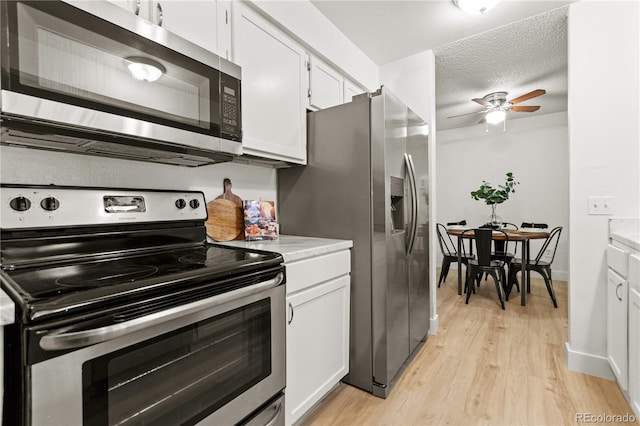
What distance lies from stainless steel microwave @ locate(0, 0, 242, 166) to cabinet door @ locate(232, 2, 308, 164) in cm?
19

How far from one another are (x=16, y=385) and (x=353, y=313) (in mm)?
1470

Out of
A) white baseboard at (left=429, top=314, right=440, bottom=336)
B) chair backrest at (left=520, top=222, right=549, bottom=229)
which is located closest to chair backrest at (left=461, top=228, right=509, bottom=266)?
white baseboard at (left=429, top=314, right=440, bottom=336)

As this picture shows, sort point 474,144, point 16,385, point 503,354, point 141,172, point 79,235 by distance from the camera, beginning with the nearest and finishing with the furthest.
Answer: point 16,385
point 79,235
point 141,172
point 503,354
point 474,144

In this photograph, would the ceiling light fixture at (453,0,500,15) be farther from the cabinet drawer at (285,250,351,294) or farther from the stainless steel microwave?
the cabinet drawer at (285,250,351,294)

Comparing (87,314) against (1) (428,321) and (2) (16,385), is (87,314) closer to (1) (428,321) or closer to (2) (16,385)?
(2) (16,385)

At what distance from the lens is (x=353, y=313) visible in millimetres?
1839

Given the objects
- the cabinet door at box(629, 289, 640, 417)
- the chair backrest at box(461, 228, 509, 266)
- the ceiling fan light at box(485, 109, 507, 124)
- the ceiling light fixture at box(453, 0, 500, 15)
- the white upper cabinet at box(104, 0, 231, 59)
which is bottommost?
the cabinet door at box(629, 289, 640, 417)

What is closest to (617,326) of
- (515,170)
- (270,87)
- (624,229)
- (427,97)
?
(624,229)

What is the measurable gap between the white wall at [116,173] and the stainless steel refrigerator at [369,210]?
353 mm

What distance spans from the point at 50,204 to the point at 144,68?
0.59 metres

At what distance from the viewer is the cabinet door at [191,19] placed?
123 cm

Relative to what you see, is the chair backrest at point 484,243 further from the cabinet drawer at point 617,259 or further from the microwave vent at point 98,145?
the microwave vent at point 98,145

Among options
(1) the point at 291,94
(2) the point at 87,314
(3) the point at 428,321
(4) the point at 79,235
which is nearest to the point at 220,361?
(2) the point at 87,314

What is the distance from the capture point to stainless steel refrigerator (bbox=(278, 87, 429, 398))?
1755 millimetres
